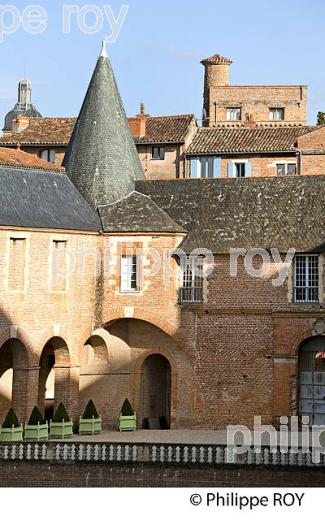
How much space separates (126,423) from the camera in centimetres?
3891

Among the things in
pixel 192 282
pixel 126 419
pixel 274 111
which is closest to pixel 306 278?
pixel 192 282

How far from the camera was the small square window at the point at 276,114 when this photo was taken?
69750mm

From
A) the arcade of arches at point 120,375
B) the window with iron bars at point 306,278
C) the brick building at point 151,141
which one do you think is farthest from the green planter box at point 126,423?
the brick building at point 151,141

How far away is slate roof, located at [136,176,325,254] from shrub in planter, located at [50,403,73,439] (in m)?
6.74

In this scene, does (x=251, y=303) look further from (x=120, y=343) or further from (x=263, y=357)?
(x=120, y=343)

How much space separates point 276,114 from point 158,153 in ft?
42.8

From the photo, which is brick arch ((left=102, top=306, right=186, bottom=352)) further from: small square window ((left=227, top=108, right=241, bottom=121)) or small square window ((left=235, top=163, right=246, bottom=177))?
small square window ((left=227, top=108, right=241, bottom=121))

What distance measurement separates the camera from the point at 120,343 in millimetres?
40656

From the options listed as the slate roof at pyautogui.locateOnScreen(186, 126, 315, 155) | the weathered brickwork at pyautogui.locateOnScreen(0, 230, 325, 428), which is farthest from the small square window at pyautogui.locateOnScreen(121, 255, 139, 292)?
the slate roof at pyautogui.locateOnScreen(186, 126, 315, 155)

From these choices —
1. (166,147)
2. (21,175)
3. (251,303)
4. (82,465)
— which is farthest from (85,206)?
(166,147)

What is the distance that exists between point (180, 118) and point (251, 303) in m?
22.3

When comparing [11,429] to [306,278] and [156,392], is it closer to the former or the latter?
[156,392]

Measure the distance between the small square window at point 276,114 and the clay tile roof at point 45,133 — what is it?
13619mm

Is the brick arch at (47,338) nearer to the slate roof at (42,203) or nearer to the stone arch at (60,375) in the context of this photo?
the stone arch at (60,375)
